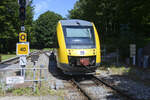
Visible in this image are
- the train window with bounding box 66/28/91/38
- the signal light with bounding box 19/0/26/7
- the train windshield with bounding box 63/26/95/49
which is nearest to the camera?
the signal light with bounding box 19/0/26/7

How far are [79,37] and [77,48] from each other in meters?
0.82

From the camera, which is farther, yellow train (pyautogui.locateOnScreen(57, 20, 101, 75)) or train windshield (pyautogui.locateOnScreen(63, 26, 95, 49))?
train windshield (pyautogui.locateOnScreen(63, 26, 95, 49))

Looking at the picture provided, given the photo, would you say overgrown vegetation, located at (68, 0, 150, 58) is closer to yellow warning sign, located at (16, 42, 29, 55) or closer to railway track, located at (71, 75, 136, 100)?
railway track, located at (71, 75, 136, 100)

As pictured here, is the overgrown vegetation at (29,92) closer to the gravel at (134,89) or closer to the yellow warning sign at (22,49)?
the yellow warning sign at (22,49)

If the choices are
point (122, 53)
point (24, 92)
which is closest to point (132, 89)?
point (24, 92)

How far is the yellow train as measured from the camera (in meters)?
8.52

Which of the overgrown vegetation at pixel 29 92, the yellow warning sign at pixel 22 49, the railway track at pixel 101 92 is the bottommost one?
the railway track at pixel 101 92

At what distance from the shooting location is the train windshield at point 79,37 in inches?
350

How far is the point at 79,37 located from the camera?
364 inches

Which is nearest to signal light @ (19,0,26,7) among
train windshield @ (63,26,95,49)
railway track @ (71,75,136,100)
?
train windshield @ (63,26,95,49)

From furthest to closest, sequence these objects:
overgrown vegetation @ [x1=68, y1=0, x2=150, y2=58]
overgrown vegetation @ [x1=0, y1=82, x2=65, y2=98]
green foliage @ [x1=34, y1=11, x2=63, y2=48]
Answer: green foliage @ [x1=34, y1=11, x2=63, y2=48] → overgrown vegetation @ [x1=68, y1=0, x2=150, y2=58] → overgrown vegetation @ [x1=0, y1=82, x2=65, y2=98]

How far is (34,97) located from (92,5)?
90.0ft

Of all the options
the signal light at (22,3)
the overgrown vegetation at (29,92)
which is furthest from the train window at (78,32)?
the overgrown vegetation at (29,92)

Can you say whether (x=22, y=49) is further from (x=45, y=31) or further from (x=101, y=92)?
(x=45, y=31)
